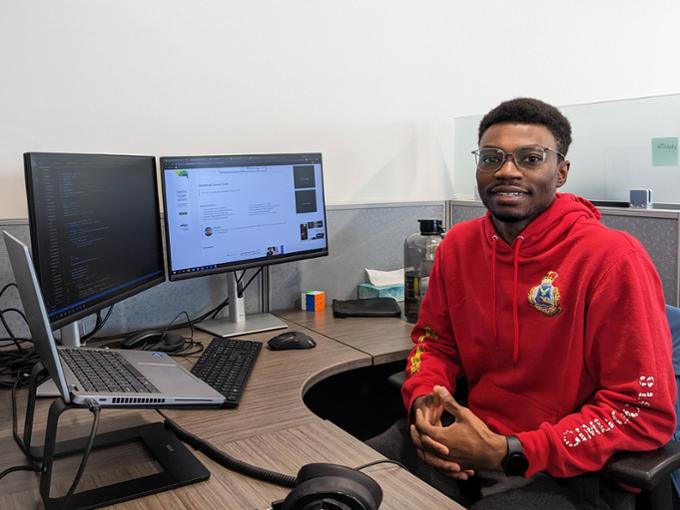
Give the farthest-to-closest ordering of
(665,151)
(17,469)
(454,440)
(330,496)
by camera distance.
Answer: (665,151) → (454,440) → (17,469) → (330,496)

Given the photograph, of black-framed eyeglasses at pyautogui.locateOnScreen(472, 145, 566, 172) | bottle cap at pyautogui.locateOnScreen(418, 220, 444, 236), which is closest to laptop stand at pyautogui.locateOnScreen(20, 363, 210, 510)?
black-framed eyeglasses at pyautogui.locateOnScreen(472, 145, 566, 172)

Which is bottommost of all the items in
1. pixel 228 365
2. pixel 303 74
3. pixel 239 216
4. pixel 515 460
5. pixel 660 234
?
pixel 515 460

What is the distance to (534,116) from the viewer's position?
1.31 m

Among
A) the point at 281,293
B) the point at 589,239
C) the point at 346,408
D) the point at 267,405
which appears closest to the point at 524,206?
the point at 589,239

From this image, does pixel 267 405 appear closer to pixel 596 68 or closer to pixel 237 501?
pixel 237 501

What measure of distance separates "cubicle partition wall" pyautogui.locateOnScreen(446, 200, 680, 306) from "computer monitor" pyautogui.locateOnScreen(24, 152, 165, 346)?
1.28 m

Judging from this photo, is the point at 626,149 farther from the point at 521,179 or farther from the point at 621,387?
the point at 621,387

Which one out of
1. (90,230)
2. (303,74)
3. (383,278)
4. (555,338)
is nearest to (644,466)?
(555,338)

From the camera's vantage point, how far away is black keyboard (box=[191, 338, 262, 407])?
1271 millimetres

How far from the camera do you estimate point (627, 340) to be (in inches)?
43.6

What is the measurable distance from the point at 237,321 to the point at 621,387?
1055 millimetres

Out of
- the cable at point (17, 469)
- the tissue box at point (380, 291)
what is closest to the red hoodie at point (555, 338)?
the tissue box at point (380, 291)

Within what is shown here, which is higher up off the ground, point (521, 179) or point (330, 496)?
point (521, 179)

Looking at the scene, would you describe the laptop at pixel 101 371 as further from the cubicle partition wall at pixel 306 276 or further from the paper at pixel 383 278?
the paper at pixel 383 278
